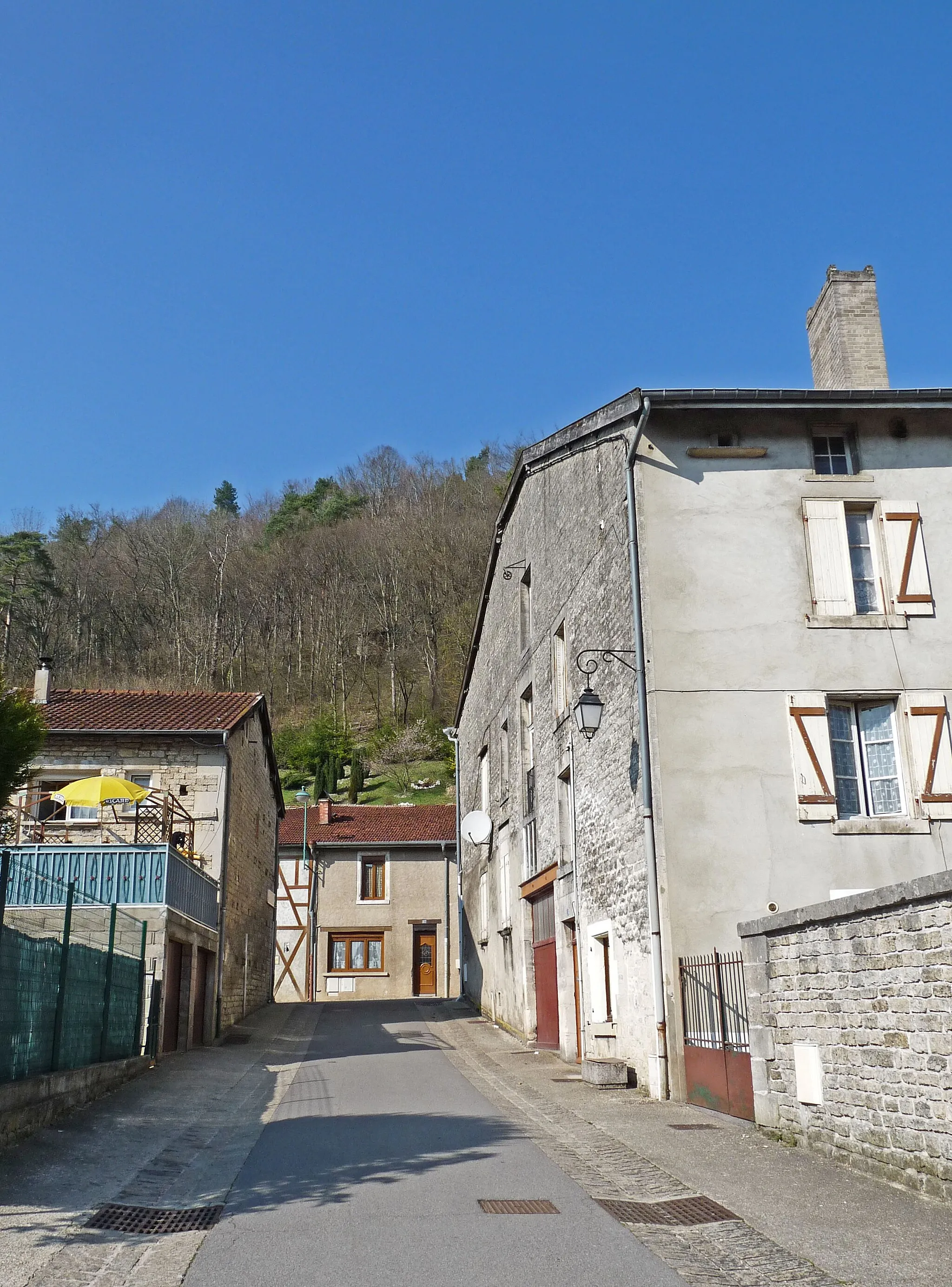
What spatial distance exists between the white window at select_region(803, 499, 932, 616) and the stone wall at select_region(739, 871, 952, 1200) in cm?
474

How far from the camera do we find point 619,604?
1291 cm

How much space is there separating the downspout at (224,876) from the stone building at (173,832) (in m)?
0.03

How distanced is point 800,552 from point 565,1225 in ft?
27.6

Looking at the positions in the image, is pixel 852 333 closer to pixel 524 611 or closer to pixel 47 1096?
pixel 524 611

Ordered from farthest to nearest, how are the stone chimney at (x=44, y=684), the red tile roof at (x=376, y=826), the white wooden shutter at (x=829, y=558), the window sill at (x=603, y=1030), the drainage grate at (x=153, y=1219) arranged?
the red tile roof at (x=376, y=826) → the stone chimney at (x=44, y=684) → the window sill at (x=603, y=1030) → the white wooden shutter at (x=829, y=558) → the drainage grate at (x=153, y=1219)

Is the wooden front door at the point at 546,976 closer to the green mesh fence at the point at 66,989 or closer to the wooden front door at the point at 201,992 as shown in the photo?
the wooden front door at the point at 201,992

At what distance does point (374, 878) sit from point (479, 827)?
31.1 feet

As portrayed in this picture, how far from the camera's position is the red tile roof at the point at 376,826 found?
3039 centimetres

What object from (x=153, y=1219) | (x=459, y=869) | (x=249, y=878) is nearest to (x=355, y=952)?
(x=459, y=869)

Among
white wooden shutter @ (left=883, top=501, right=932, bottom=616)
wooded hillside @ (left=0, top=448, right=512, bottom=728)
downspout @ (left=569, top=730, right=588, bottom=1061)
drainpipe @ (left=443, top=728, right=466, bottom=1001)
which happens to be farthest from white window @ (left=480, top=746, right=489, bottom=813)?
wooded hillside @ (left=0, top=448, right=512, bottom=728)

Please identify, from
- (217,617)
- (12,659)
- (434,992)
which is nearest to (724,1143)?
(434,992)

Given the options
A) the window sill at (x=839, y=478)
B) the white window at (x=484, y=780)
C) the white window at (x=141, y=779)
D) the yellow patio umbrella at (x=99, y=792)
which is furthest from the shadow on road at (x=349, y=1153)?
the white window at (x=484, y=780)

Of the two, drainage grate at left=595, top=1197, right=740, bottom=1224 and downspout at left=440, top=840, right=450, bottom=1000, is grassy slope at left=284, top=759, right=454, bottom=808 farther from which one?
drainage grate at left=595, top=1197, right=740, bottom=1224

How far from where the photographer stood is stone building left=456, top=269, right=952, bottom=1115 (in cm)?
1105
